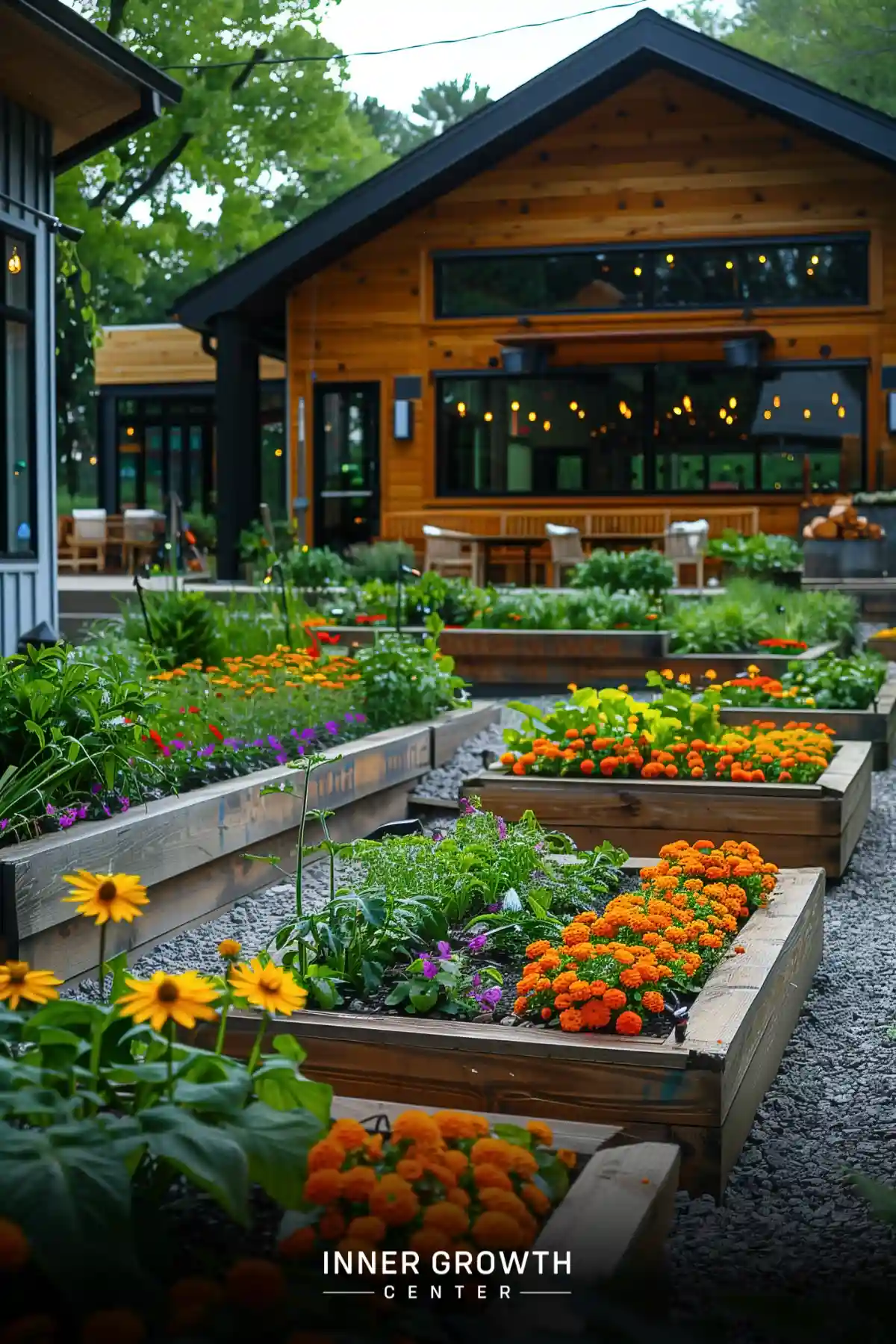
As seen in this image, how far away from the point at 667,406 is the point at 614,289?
4.56 feet

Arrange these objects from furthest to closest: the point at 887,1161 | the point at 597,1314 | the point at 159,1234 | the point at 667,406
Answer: the point at 667,406
the point at 887,1161
the point at 159,1234
the point at 597,1314

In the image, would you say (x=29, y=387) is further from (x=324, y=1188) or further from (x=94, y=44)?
(x=324, y=1188)

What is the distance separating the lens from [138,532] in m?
18.1

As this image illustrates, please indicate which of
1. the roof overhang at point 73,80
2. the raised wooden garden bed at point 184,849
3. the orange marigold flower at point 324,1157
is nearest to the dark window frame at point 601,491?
the roof overhang at point 73,80

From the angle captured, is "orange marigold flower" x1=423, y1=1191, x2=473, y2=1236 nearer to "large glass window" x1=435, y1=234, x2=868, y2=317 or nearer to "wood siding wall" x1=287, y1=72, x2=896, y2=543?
"wood siding wall" x1=287, y1=72, x2=896, y2=543

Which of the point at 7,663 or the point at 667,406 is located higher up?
the point at 667,406

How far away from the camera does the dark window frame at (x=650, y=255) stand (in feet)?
49.1

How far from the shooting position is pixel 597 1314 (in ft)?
4.69

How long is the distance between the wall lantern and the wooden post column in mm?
1517

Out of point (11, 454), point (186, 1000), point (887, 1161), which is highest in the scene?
point (11, 454)

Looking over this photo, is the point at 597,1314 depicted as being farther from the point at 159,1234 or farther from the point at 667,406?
the point at 667,406

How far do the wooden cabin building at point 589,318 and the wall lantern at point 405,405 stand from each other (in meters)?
0.03

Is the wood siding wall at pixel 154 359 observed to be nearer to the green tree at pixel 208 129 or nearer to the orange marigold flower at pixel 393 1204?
the green tree at pixel 208 129

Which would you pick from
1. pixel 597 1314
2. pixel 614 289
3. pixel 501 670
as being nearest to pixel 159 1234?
pixel 597 1314
